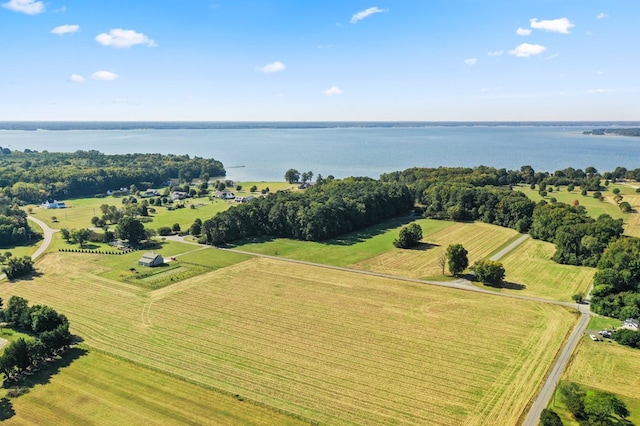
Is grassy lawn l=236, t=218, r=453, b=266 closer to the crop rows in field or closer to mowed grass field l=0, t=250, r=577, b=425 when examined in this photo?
mowed grass field l=0, t=250, r=577, b=425

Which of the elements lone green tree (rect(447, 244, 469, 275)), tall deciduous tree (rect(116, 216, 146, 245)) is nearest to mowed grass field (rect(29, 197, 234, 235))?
tall deciduous tree (rect(116, 216, 146, 245))

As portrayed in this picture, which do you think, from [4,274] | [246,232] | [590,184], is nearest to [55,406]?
[4,274]

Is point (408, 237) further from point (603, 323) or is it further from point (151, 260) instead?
point (151, 260)

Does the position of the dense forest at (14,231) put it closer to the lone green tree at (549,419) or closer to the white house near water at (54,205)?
the white house near water at (54,205)

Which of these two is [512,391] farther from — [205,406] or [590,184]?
[590,184]

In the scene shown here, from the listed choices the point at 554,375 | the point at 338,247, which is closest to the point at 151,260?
the point at 338,247

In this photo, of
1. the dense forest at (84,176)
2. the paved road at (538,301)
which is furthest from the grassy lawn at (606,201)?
the dense forest at (84,176)
